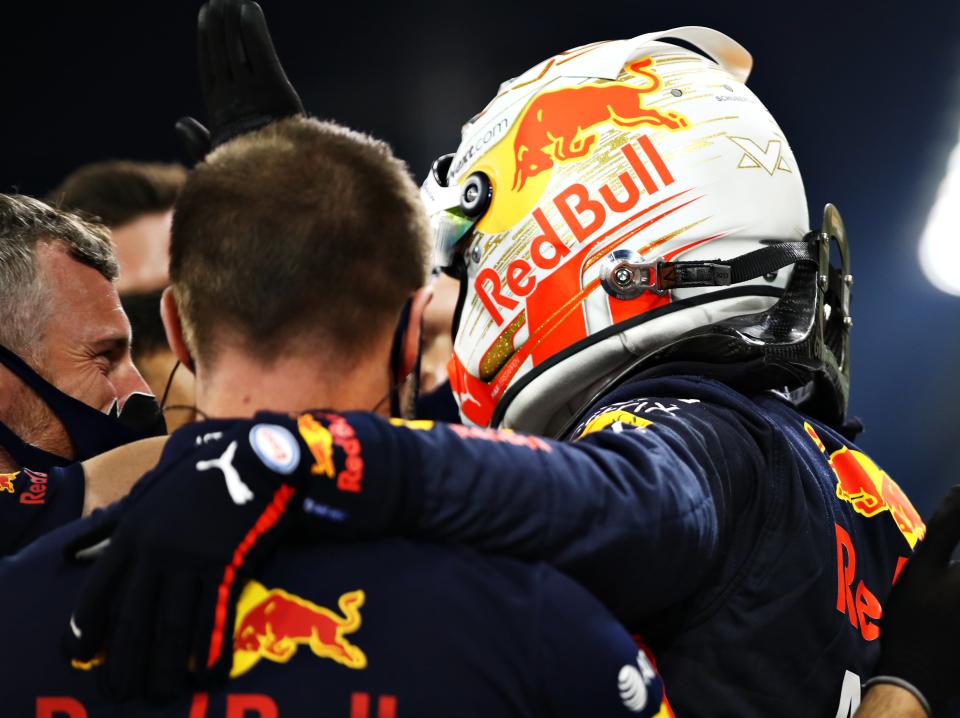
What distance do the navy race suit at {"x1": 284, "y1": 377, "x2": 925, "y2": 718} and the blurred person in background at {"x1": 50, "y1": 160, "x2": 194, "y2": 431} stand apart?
153cm

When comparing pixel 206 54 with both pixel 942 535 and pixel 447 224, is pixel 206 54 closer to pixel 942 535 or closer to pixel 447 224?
pixel 447 224

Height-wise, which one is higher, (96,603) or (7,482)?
(96,603)

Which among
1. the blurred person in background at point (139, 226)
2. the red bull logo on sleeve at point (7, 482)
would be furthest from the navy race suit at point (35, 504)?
the blurred person in background at point (139, 226)

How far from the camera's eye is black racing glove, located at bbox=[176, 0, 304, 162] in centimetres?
153

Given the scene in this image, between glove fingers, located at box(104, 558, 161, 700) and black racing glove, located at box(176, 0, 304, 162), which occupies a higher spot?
black racing glove, located at box(176, 0, 304, 162)

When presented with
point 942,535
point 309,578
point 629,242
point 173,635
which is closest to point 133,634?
point 173,635

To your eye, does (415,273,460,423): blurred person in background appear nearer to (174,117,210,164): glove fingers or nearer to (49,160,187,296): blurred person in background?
(49,160,187,296): blurred person in background

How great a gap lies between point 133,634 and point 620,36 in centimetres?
327

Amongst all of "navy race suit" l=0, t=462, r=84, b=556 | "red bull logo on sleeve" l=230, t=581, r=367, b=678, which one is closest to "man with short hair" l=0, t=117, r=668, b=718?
"red bull logo on sleeve" l=230, t=581, r=367, b=678

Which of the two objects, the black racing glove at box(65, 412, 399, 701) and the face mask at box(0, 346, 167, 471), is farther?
the face mask at box(0, 346, 167, 471)

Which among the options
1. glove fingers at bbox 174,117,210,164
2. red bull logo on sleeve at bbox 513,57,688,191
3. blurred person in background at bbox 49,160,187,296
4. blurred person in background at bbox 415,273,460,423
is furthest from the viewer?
blurred person in background at bbox 49,160,187,296

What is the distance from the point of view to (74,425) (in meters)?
1.73

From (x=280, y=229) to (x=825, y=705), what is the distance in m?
0.80

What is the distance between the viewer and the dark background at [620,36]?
363 cm
